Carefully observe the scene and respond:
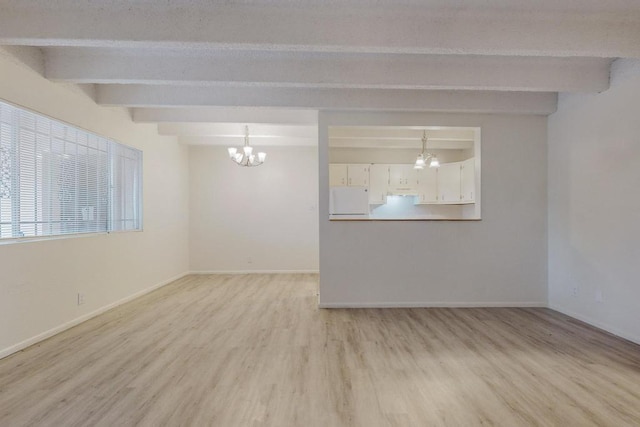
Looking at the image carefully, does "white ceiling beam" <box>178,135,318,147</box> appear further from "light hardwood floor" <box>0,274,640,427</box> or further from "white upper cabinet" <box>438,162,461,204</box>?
"light hardwood floor" <box>0,274,640,427</box>

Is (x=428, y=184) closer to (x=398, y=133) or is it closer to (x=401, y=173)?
(x=401, y=173)

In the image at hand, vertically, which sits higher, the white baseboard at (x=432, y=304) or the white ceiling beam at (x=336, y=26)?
the white ceiling beam at (x=336, y=26)

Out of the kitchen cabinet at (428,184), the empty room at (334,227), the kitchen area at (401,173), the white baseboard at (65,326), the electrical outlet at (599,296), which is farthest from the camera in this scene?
the kitchen cabinet at (428,184)

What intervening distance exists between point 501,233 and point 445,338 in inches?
76.4

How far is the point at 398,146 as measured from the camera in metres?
6.80

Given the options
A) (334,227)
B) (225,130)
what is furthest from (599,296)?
(225,130)

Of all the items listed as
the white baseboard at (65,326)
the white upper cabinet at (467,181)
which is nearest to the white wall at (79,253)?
the white baseboard at (65,326)

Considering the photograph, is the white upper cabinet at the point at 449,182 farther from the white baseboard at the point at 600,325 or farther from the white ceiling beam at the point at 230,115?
the white ceiling beam at the point at 230,115

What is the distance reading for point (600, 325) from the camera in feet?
11.8

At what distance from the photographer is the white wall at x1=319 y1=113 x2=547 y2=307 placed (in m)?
4.47

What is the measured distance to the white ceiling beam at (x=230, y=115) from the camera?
4723 mm

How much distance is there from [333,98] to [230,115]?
1.53m

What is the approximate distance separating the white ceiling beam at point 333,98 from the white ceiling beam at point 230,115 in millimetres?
683

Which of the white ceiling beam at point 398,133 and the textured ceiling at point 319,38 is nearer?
the textured ceiling at point 319,38
